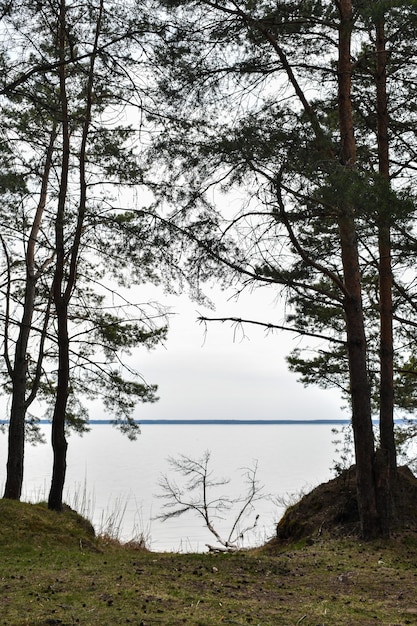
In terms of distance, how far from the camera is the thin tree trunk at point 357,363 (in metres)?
8.16

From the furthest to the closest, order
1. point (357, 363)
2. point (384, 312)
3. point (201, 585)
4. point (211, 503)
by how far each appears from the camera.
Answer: point (211, 503), point (384, 312), point (357, 363), point (201, 585)

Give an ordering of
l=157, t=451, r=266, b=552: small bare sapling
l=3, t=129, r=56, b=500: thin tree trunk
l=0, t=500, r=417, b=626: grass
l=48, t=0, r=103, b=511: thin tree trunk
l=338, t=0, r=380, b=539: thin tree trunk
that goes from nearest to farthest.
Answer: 1. l=0, t=500, r=417, b=626: grass
2. l=338, t=0, r=380, b=539: thin tree trunk
3. l=48, t=0, r=103, b=511: thin tree trunk
4. l=157, t=451, r=266, b=552: small bare sapling
5. l=3, t=129, r=56, b=500: thin tree trunk

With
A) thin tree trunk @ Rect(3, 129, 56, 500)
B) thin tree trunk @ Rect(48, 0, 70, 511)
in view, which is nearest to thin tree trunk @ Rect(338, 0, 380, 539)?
thin tree trunk @ Rect(48, 0, 70, 511)

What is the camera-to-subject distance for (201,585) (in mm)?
5527

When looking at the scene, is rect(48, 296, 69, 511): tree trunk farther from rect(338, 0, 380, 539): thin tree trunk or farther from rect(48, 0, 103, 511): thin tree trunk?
rect(338, 0, 380, 539): thin tree trunk

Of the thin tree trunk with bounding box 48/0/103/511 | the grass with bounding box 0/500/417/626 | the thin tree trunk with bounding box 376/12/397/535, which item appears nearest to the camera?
the grass with bounding box 0/500/417/626

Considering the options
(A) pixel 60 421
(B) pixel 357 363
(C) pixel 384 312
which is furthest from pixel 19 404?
(C) pixel 384 312

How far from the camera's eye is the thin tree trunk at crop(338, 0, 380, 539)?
26.8 ft

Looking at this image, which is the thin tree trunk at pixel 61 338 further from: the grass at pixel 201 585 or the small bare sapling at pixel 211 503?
the small bare sapling at pixel 211 503

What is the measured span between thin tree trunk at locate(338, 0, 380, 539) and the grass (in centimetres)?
51

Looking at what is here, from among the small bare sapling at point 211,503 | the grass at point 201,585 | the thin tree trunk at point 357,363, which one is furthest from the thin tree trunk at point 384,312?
the small bare sapling at point 211,503

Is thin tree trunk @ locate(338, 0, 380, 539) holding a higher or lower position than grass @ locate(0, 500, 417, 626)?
higher

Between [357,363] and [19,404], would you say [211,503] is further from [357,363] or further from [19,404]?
[357,363]

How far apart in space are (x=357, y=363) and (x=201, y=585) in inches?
149
